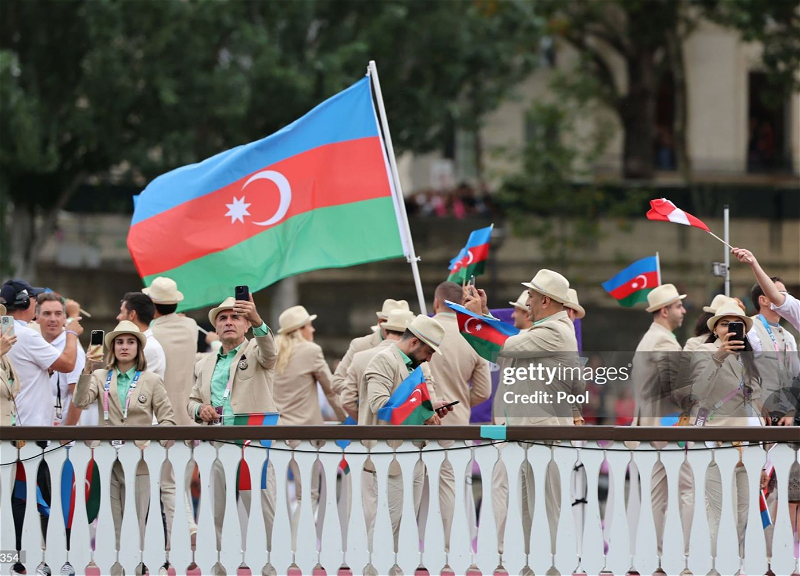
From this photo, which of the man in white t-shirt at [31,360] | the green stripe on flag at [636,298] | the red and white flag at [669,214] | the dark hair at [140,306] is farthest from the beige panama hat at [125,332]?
the green stripe on flag at [636,298]

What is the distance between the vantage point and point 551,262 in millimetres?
30109

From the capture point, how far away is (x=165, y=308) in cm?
1022

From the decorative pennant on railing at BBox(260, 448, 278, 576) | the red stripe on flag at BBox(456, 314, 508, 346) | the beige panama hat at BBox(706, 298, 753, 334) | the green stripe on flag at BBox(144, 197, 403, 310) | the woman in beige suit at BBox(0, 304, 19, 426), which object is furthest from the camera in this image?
the green stripe on flag at BBox(144, 197, 403, 310)

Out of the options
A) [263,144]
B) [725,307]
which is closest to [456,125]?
[263,144]

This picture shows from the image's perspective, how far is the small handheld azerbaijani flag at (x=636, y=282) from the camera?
11891mm

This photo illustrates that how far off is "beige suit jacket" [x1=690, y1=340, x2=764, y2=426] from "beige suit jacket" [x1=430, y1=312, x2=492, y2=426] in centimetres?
187

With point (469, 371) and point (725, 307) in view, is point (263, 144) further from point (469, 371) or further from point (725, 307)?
point (725, 307)

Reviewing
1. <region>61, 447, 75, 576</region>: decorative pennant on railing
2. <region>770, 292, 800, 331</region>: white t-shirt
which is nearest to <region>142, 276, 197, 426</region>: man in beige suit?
<region>61, 447, 75, 576</region>: decorative pennant on railing

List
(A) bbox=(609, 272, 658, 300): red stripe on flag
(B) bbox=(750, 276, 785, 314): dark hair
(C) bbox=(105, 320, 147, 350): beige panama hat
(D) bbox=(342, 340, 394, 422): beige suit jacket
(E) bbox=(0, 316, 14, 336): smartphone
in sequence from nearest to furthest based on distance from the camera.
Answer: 1. (E) bbox=(0, 316, 14, 336): smartphone
2. (C) bbox=(105, 320, 147, 350): beige panama hat
3. (B) bbox=(750, 276, 785, 314): dark hair
4. (D) bbox=(342, 340, 394, 422): beige suit jacket
5. (A) bbox=(609, 272, 658, 300): red stripe on flag

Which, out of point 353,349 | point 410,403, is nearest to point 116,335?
point 410,403

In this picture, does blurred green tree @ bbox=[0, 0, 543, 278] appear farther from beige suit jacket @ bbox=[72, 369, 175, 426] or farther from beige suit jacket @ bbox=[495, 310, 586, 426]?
beige suit jacket @ bbox=[495, 310, 586, 426]

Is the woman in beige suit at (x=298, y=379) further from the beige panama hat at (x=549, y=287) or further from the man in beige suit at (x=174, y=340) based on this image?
the beige panama hat at (x=549, y=287)

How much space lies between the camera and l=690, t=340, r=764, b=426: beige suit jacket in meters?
8.40

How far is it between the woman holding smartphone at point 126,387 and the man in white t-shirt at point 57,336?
586 millimetres
